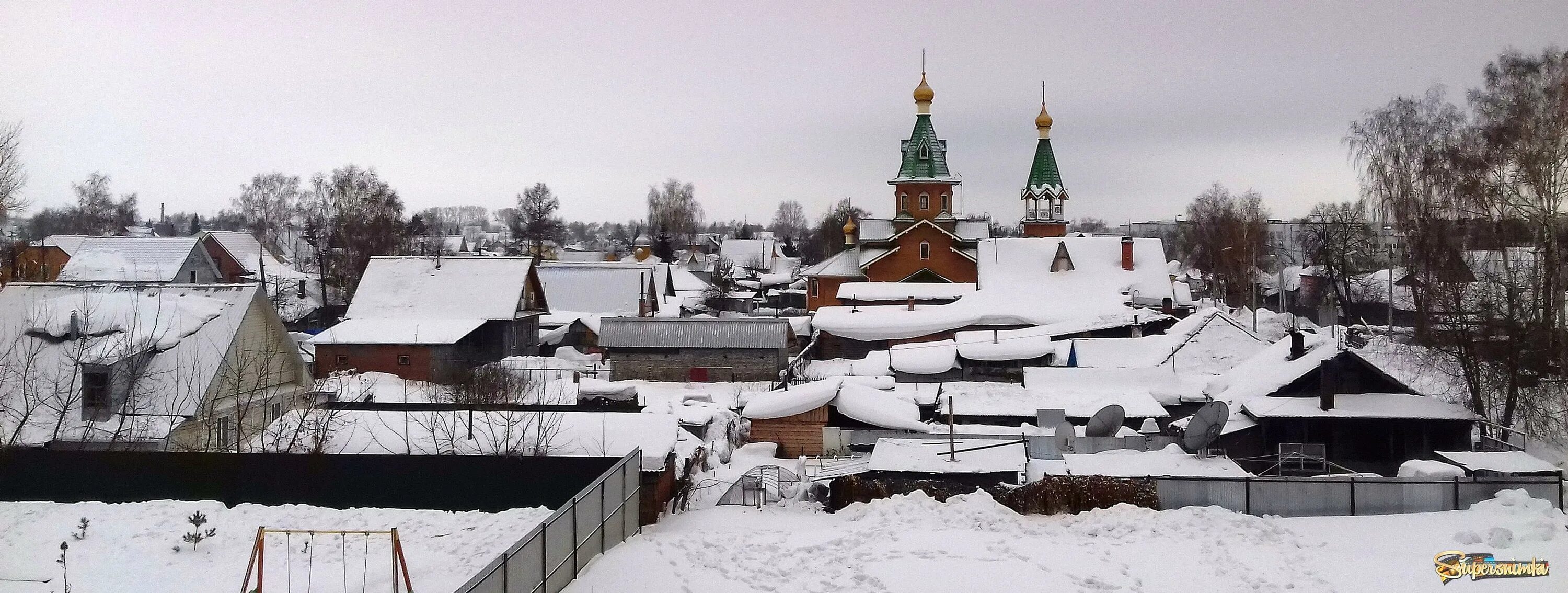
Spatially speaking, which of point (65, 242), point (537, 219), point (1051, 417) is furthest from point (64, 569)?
point (537, 219)

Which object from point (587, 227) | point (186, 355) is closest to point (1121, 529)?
point (186, 355)

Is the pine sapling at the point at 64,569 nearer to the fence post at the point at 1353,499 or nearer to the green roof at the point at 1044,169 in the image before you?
the fence post at the point at 1353,499

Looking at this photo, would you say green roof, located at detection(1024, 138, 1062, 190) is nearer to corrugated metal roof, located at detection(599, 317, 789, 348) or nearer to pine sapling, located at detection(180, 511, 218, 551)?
corrugated metal roof, located at detection(599, 317, 789, 348)

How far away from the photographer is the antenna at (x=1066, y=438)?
15438 mm

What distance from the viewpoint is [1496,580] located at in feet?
26.9

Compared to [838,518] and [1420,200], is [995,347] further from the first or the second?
[838,518]

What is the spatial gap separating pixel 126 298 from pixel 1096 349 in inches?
957

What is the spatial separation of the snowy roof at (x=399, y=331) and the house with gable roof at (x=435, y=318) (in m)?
0.03

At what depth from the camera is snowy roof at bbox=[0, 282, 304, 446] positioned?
1562cm

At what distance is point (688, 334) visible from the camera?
A: 28922mm

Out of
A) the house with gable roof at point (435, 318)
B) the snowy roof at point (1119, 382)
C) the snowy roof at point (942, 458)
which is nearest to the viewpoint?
the snowy roof at point (942, 458)

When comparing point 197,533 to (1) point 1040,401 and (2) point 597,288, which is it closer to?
(1) point 1040,401

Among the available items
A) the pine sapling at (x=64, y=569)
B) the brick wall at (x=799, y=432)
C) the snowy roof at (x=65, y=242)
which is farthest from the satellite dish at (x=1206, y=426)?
the snowy roof at (x=65, y=242)

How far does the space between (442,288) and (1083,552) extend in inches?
1081
